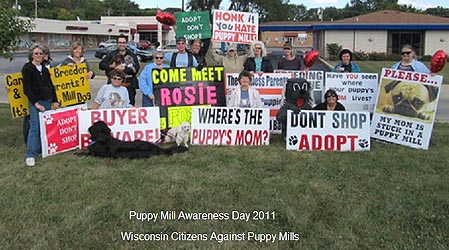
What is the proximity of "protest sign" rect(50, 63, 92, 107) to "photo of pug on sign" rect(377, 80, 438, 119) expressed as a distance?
482 cm

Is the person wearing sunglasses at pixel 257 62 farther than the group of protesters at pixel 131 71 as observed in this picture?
Yes

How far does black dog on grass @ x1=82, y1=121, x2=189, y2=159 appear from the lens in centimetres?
639

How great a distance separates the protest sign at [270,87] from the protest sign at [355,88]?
832 mm

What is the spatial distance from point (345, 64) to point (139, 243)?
5565 mm

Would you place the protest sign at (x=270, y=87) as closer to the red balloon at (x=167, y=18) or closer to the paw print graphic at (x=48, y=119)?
the red balloon at (x=167, y=18)

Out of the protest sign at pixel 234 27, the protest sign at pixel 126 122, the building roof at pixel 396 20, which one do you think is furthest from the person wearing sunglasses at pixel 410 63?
the building roof at pixel 396 20

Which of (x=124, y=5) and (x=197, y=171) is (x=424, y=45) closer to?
(x=197, y=171)

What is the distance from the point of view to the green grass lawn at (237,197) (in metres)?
4.12

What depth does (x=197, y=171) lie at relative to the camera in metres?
5.82

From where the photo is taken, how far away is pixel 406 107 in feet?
23.9

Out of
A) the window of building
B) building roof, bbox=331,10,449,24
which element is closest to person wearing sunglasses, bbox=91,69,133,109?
the window of building

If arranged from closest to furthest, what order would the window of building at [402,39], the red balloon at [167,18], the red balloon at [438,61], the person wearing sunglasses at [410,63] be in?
the red balloon at [438,61]
the person wearing sunglasses at [410,63]
the red balloon at [167,18]
the window of building at [402,39]

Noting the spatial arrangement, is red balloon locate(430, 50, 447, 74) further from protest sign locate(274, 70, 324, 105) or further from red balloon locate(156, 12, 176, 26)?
red balloon locate(156, 12, 176, 26)

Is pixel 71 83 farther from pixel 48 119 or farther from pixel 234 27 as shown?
pixel 234 27
